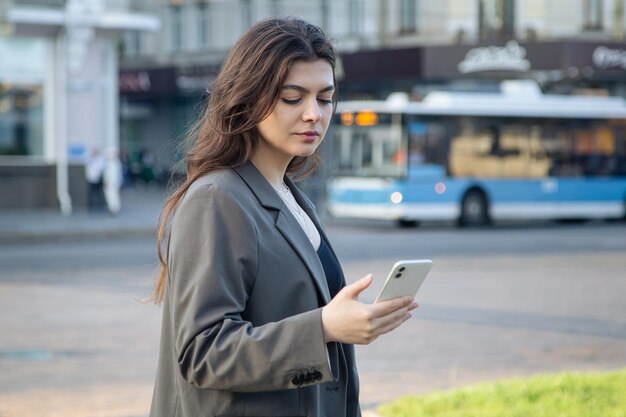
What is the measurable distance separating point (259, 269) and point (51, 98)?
88.9 ft

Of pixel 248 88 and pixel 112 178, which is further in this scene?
pixel 112 178

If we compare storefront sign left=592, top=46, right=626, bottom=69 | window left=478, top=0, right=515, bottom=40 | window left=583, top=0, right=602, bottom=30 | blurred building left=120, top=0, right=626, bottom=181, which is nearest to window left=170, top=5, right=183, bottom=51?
blurred building left=120, top=0, right=626, bottom=181

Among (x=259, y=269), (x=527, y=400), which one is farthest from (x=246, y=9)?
(x=259, y=269)

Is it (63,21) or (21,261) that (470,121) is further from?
(21,261)

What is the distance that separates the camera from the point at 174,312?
2555 millimetres

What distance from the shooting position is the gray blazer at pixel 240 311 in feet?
8.08

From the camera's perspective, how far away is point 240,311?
249 cm

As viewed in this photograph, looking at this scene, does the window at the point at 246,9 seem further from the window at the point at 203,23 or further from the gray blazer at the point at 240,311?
the gray blazer at the point at 240,311

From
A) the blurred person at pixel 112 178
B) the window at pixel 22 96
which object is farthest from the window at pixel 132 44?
the blurred person at pixel 112 178

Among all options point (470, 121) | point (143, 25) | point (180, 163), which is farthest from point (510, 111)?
point (180, 163)

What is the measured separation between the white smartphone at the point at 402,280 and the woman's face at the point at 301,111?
15.5 inches

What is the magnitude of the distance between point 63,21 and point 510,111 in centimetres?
1047

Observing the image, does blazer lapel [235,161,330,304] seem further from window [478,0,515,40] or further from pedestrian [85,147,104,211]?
window [478,0,515,40]

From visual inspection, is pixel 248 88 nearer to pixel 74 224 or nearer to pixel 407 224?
pixel 74 224
